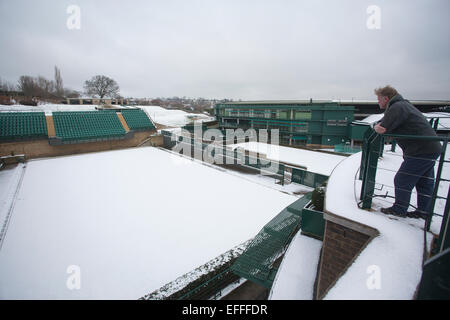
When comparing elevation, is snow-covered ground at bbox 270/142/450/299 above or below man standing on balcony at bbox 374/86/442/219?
below

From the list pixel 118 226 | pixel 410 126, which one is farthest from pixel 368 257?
pixel 118 226

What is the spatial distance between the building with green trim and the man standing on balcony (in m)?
26.5

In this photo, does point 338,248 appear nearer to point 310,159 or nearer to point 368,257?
point 368,257

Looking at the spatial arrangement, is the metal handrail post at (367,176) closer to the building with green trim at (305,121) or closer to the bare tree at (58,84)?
the building with green trim at (305,121)

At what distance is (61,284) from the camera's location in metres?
5.34

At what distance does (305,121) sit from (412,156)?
27.2m

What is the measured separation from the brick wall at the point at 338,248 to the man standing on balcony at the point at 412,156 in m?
0.65

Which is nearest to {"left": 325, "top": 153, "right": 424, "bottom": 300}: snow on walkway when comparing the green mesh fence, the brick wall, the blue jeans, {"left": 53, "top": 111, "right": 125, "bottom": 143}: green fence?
the brick wall

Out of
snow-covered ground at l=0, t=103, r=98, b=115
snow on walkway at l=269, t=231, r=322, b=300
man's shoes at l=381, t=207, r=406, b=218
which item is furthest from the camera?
snow-covered ground at l=0, t=103, r=98, b=115

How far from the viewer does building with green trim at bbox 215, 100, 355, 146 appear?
26094mm

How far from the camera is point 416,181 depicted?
8.76 ft

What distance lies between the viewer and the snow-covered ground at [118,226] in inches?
217

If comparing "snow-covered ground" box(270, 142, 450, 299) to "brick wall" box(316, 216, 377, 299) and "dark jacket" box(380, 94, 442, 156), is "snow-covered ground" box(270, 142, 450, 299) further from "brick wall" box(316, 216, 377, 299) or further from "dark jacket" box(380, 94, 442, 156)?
"dark jacket" box(380, 94, 442, 156)
